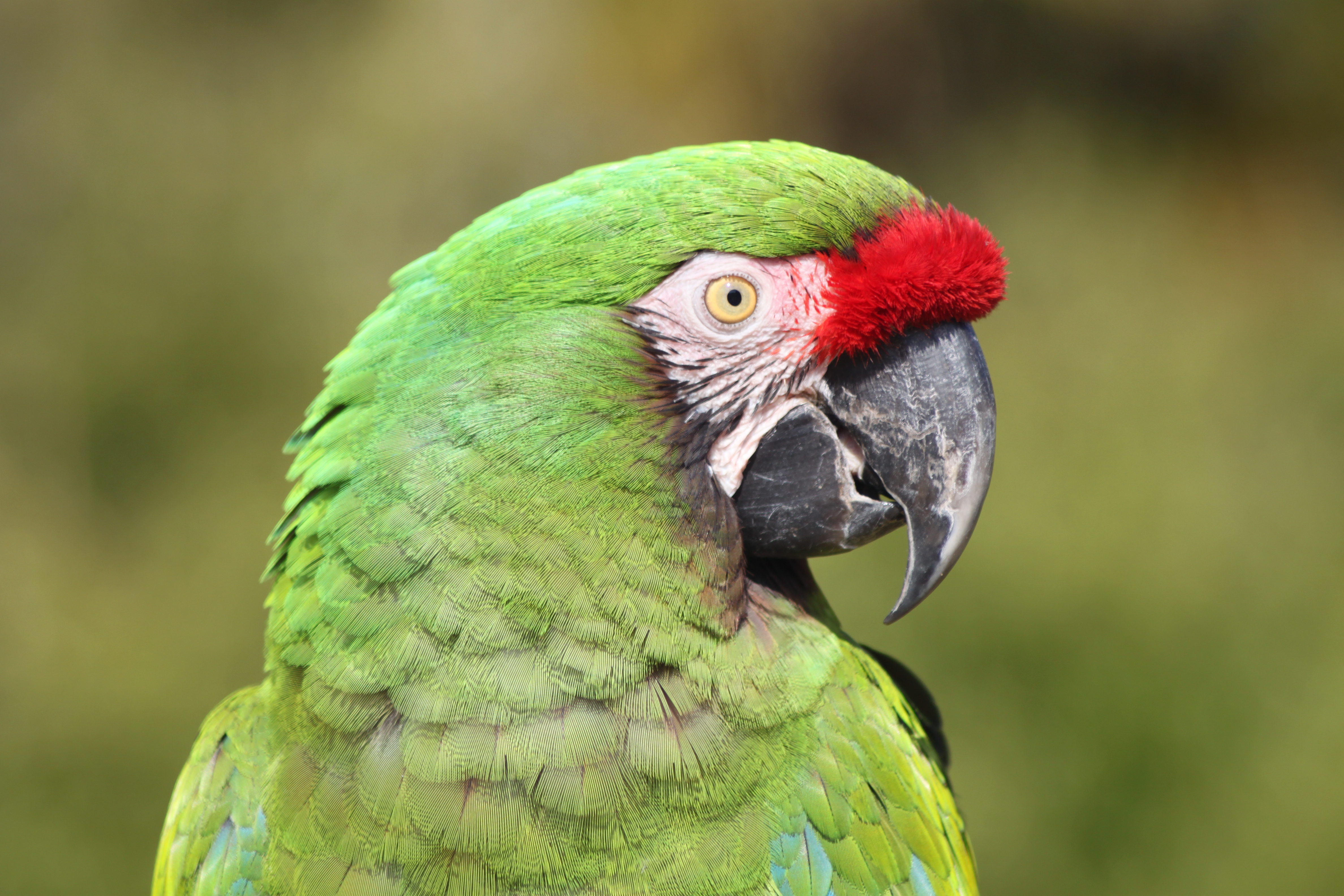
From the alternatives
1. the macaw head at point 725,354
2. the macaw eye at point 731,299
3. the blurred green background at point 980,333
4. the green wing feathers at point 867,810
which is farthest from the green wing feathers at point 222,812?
the blurred green background at point 980,333

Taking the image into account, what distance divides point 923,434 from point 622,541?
0.43 meters

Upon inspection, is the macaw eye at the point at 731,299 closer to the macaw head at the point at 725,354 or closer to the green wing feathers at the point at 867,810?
the macaw head at the point at 725,354

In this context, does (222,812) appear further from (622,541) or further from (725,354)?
(725,354)

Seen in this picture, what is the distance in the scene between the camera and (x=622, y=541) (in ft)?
3.84

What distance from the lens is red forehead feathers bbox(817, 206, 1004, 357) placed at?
124cm

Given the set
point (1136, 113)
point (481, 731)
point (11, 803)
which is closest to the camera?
point (481, 731)

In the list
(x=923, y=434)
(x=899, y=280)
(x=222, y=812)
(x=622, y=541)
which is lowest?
(x=222, y=812)

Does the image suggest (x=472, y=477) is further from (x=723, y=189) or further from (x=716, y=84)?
(x=716, y=84)

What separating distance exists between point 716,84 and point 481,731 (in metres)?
3.73

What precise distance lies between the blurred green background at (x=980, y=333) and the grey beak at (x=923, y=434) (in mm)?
2728

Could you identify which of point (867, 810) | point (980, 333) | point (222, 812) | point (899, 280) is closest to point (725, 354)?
point (899, 280)

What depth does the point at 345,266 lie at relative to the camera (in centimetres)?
436

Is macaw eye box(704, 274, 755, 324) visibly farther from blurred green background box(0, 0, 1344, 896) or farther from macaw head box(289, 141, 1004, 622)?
blurred green background box(0, 0, 1344, 896)

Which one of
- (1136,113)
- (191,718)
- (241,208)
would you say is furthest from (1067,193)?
(191,718)
